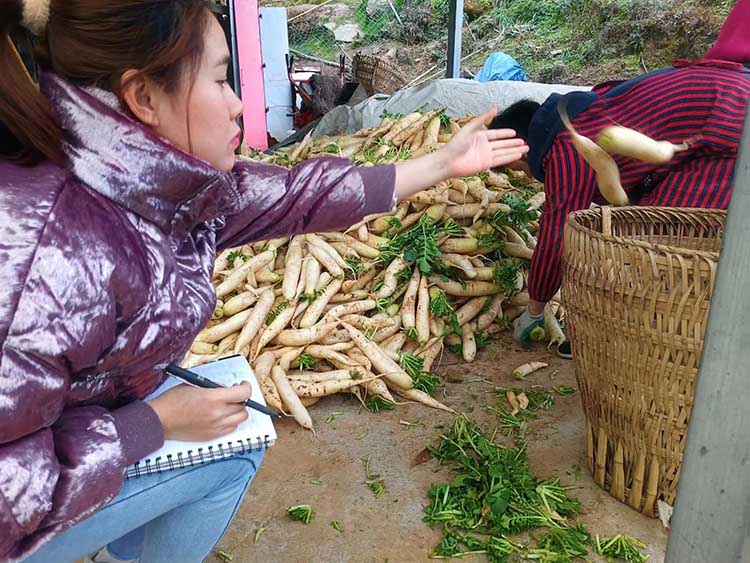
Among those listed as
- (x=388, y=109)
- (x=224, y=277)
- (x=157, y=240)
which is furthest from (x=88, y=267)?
(x=388, y=109)

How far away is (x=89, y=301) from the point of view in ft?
3.86

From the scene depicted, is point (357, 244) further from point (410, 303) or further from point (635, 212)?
point (635, 212)

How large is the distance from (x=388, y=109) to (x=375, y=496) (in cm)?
443

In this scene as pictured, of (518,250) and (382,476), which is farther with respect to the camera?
(518,250)

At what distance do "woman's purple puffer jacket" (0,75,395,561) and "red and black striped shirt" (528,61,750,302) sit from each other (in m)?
2.11

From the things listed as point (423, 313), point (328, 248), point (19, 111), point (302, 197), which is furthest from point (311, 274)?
point (19, 111)

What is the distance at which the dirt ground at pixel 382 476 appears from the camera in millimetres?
2338

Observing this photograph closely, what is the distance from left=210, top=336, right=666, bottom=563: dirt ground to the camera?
2338 mm

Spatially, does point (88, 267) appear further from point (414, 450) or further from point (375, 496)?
point (414, 450)

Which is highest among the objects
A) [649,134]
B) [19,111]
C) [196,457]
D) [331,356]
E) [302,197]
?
[19,111]

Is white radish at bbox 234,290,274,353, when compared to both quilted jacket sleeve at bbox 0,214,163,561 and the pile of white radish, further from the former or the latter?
quilted jacket sleeve at bbox 0,214,163,561

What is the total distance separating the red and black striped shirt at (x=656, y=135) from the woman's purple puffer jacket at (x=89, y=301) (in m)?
2.11

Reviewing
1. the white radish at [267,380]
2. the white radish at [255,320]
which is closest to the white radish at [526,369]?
the white radish at [267,380]

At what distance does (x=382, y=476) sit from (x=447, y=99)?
4.15 m
